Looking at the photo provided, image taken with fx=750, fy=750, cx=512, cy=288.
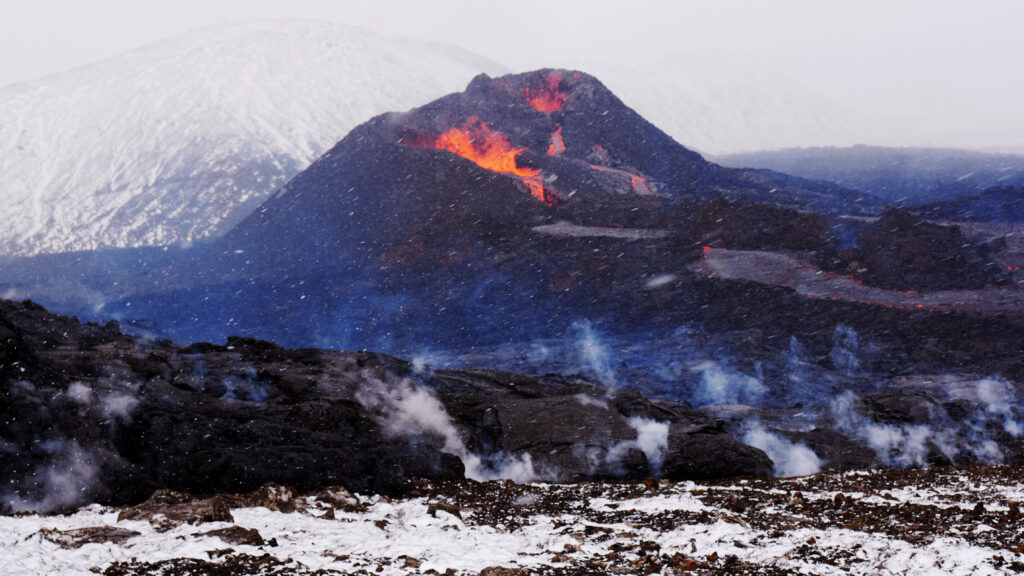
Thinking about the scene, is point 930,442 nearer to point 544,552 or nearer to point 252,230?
point 544,552

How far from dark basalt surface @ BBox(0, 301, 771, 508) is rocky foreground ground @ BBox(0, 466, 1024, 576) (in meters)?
0.83

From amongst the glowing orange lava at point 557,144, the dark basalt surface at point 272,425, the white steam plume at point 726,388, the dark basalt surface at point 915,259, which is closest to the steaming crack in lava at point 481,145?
the glowing orange lava at point 557,144

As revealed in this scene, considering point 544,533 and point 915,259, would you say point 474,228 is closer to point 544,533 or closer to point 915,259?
point 915,259

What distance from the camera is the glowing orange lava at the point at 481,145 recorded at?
6019 cm

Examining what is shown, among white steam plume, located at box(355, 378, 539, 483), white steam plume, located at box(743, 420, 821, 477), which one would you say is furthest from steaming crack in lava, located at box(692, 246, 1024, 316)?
white steam plume, located at box(355, 378, 539, 483)

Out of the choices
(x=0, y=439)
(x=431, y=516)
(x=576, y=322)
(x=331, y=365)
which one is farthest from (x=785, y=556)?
(x=576, y=322)

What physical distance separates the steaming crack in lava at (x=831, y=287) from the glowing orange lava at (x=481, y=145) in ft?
69.4

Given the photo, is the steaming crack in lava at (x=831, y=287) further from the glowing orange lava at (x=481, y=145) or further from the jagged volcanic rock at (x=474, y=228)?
the glowing orange lava at (x=481, y=145)

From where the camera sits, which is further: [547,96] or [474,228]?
[547,96]

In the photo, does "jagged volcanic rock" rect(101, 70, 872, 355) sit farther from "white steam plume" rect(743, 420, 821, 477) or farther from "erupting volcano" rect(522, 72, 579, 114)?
"white steam plume" rect(743, 420, 821, 477)

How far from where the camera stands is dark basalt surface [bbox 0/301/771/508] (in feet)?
31.3

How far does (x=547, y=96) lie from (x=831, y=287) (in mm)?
38672

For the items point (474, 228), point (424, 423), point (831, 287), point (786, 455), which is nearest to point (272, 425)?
point (424, 423)

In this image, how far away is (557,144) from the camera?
6250 cm
